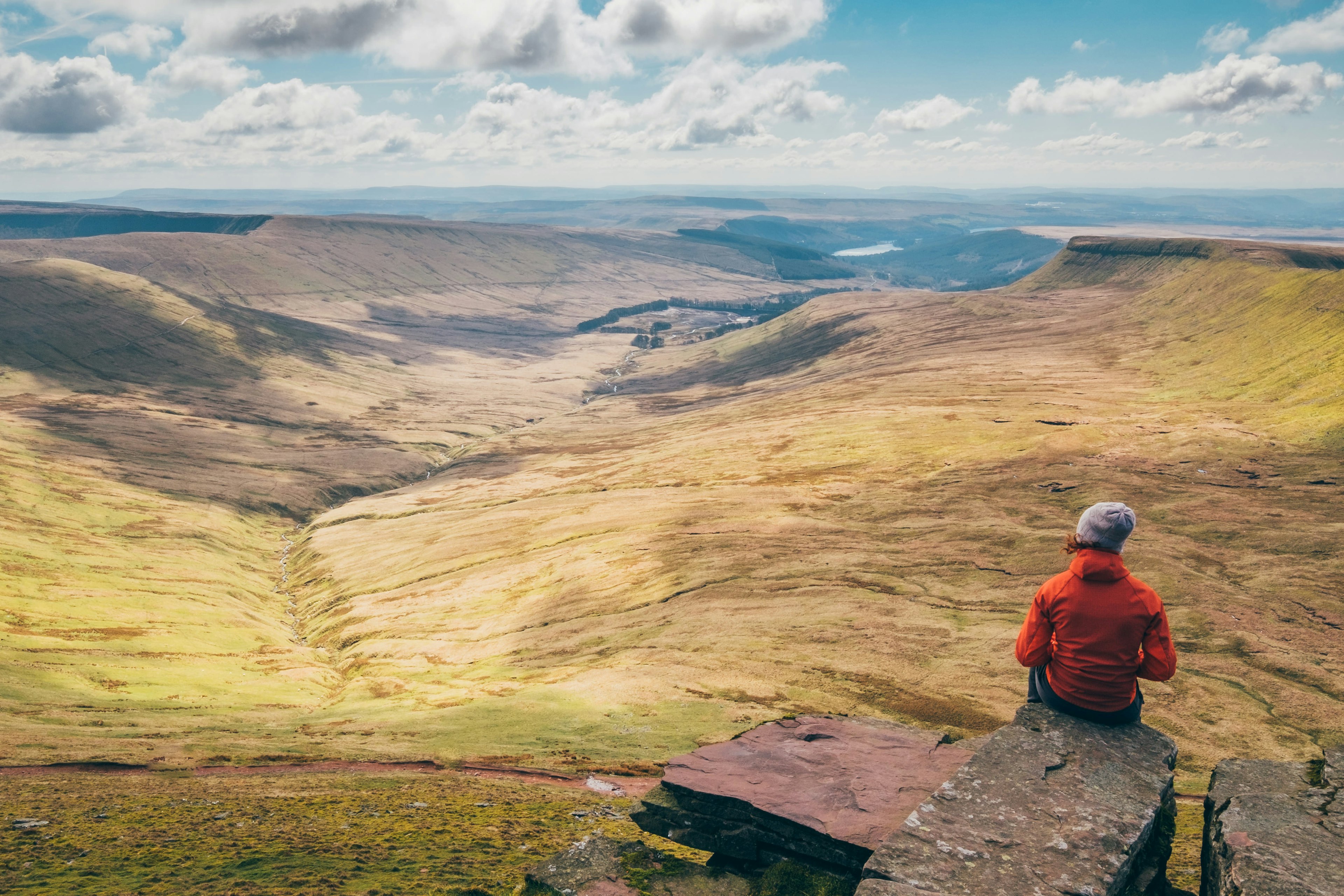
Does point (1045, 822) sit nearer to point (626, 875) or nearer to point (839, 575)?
point (626, 875)

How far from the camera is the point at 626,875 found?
19.2m

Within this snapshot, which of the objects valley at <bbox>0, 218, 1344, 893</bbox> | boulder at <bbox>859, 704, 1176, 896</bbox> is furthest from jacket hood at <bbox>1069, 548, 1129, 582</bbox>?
valley at <bbox>0, 218, 1344, 893</bbox>

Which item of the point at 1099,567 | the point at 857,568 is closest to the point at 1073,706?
the point at 1099,567

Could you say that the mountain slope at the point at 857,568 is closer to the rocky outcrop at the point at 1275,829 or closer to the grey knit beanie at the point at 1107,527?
the rocky outcrop at the point at 1275,829

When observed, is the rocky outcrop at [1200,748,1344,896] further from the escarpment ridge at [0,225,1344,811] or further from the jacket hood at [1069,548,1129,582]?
the escarpment ridge at [0,225,1344,811]

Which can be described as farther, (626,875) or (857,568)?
(857,568)

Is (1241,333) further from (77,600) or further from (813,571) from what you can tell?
(77,600)

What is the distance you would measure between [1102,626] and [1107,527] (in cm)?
198

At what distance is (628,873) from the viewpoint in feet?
63.1

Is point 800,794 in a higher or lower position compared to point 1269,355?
lower

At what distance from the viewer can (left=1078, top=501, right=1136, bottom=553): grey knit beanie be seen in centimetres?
1630

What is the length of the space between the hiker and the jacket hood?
15 mm

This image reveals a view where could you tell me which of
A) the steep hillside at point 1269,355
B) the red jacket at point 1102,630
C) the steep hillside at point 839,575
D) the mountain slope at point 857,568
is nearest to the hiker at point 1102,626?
the red jacket at point 1102,630

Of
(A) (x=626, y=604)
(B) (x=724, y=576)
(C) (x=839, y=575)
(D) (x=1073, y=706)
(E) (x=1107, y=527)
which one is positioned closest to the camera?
(E) (x=1107, y=527)
